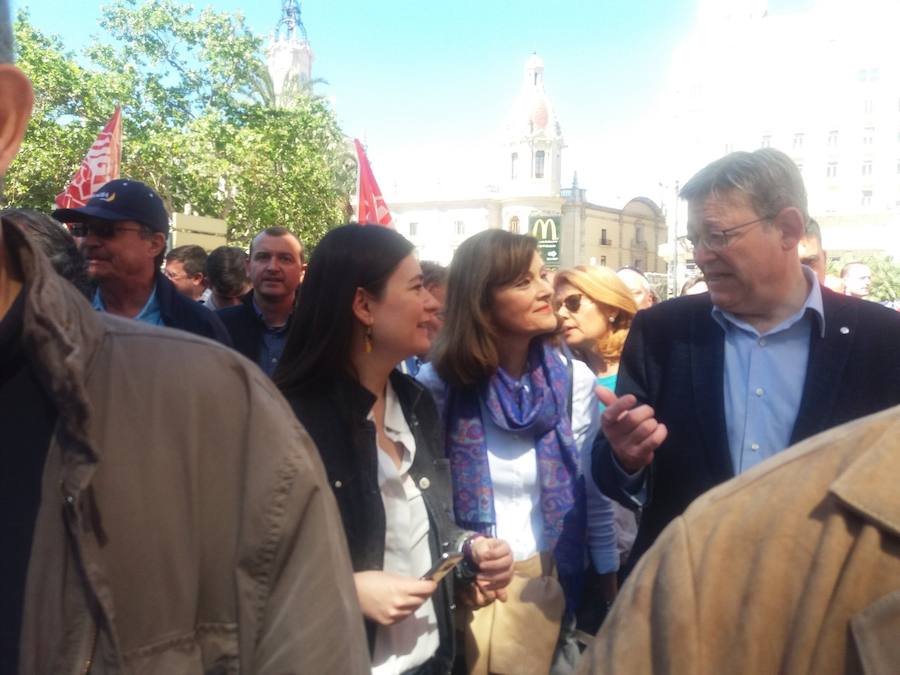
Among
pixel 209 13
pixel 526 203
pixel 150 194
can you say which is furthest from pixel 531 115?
pixel 150 194

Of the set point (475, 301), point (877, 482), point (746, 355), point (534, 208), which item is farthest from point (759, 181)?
point (534, 208)

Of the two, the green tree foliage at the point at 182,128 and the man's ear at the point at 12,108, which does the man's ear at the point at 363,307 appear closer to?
the man's ear at the point at 12,108

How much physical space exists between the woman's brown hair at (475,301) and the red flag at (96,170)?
→ 16.8ft

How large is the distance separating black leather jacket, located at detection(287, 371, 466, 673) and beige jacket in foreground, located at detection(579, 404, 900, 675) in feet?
4.14

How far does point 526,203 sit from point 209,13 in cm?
6396

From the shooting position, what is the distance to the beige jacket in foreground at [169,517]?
1.02 meters

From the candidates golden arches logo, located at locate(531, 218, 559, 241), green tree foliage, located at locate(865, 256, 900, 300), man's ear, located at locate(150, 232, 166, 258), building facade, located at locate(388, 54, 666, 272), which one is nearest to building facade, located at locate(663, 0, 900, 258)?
building facade, located at locate(388, 54, 666, 272)

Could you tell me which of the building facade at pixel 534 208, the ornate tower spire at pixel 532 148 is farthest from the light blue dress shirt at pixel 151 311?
the ornate tower spire at pixel 532 148

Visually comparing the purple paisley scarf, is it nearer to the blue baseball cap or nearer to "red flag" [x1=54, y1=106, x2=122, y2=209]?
the blue baseball cap

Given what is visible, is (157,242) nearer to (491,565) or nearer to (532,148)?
(491,565)

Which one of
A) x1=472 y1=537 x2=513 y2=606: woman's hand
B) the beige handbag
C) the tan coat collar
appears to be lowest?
the beige handbag

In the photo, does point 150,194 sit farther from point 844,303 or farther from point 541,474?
point 844,303

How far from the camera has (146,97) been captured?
26094 millimetres

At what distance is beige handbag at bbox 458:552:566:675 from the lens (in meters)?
2.66
